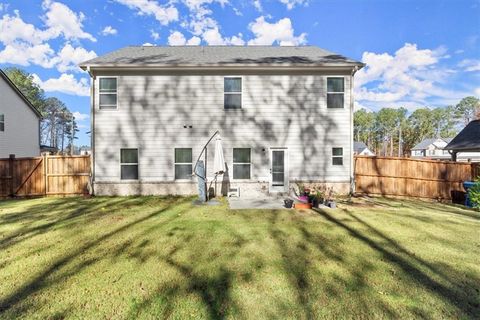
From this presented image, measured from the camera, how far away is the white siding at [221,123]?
11.0m

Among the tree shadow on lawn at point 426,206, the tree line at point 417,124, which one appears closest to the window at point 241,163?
the tree shadow on lawn at point 426,206

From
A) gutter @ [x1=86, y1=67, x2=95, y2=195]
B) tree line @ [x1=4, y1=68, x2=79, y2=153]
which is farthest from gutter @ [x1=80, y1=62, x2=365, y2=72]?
tree line @ [x1=4, y1=68, x2=79, y2=153]

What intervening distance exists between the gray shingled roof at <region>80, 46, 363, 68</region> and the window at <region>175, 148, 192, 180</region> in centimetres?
395

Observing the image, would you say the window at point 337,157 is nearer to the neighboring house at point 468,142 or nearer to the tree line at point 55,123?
the neighboring house at point 468,142

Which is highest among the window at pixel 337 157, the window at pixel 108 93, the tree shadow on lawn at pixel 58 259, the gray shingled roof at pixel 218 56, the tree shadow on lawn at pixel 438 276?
the gray shingled roof at pixel 218 56

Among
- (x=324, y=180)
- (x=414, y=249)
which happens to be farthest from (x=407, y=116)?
(x=414, y=249)

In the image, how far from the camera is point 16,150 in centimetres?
1775

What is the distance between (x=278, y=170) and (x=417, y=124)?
85.4m

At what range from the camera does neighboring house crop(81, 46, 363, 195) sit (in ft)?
35.9

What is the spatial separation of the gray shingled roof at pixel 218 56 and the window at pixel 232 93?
0.76 m

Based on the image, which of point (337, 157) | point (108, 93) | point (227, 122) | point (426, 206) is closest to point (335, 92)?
point (337, 157)

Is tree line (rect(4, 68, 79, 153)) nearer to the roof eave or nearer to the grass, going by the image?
the roof eave

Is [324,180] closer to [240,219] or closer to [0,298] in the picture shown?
[240,219]

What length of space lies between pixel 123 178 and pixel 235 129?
5718 millimetres
